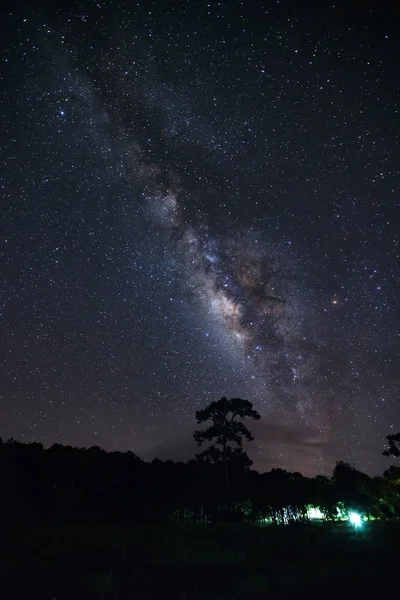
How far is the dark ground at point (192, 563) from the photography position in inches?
618

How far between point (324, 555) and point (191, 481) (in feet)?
119

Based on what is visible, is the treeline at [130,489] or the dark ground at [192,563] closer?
the dark ground at [192,563]

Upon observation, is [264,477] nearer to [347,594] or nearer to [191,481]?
[191,481]

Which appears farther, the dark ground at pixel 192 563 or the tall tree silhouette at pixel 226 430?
the tall tree silhouette at pixel 226 430

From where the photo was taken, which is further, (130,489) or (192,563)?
(130,489)

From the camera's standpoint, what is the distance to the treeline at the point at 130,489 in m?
39.8

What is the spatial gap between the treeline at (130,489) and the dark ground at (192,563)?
884 cm

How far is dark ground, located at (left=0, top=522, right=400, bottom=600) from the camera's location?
51.5ft

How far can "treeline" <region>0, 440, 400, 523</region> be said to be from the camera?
39.8m

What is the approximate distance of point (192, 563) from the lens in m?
21.4

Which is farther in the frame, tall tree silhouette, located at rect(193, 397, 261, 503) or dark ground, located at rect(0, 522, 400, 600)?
tall tree silhouette, located at rect(193, 397, 261, 503)

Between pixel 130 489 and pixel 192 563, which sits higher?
A: pixel 130 489

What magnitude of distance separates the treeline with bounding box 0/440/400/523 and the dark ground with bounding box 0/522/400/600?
8838mm

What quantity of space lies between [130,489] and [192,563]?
1165 inches
